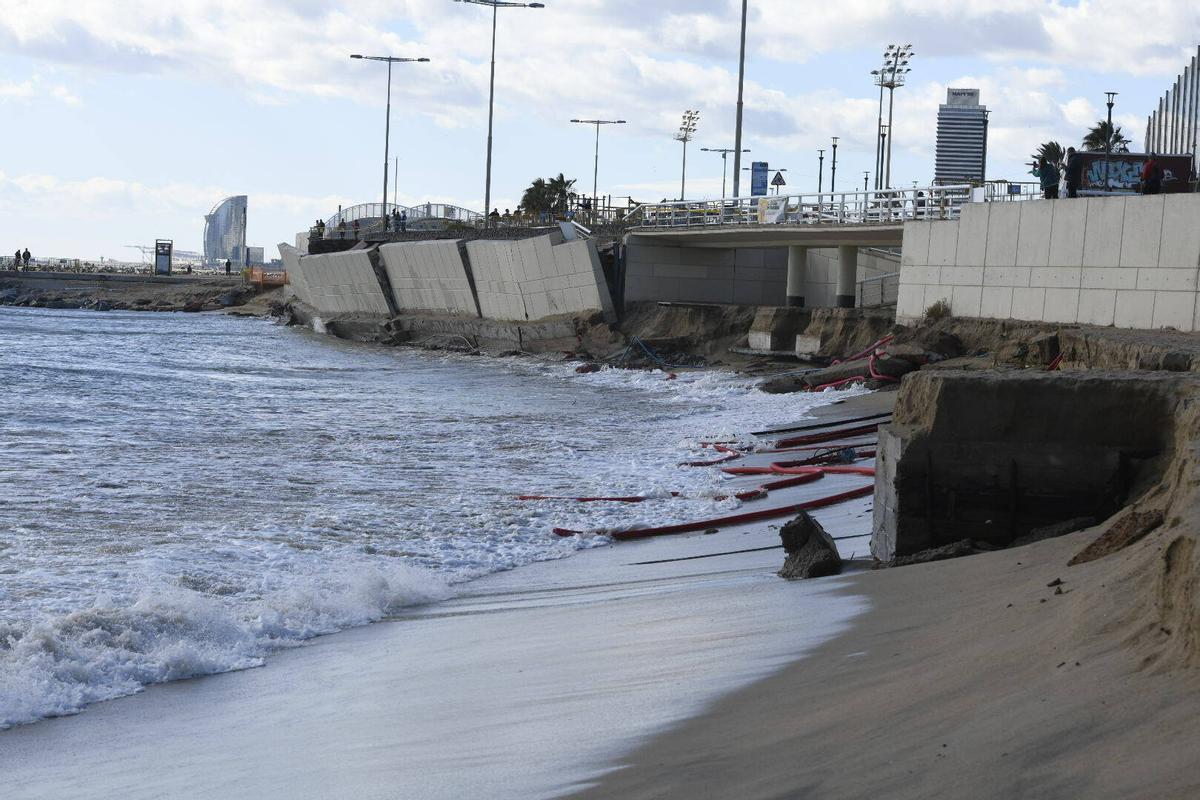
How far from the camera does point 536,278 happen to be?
151 feet

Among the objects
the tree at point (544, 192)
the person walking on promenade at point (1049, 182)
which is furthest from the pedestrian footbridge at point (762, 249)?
the tree at point (544, 192)

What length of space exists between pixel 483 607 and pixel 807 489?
5.38 m

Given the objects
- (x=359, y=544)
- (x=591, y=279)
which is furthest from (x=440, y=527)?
(x=591, y=279)

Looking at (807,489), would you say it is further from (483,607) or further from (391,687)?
(391,687)

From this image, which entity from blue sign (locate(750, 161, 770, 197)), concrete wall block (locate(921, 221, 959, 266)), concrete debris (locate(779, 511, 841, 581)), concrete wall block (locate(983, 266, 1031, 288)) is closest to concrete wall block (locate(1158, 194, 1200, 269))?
concrete wall block (locate(983, 266, 1031, 288))

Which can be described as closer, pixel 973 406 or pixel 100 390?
pixel 973 406

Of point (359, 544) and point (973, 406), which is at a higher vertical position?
point (973, 406)

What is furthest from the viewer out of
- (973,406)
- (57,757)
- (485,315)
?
(485,315)

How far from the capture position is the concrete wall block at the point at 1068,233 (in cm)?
2327

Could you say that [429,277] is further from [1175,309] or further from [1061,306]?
[1175,309]

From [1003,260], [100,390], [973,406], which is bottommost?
[100,390]

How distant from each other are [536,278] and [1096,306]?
83.7 ft

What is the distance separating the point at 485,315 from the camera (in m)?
50.8

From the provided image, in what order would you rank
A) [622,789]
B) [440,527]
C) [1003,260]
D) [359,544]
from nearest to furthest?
[622,789], [359,544], [440,527], [1003,260]
